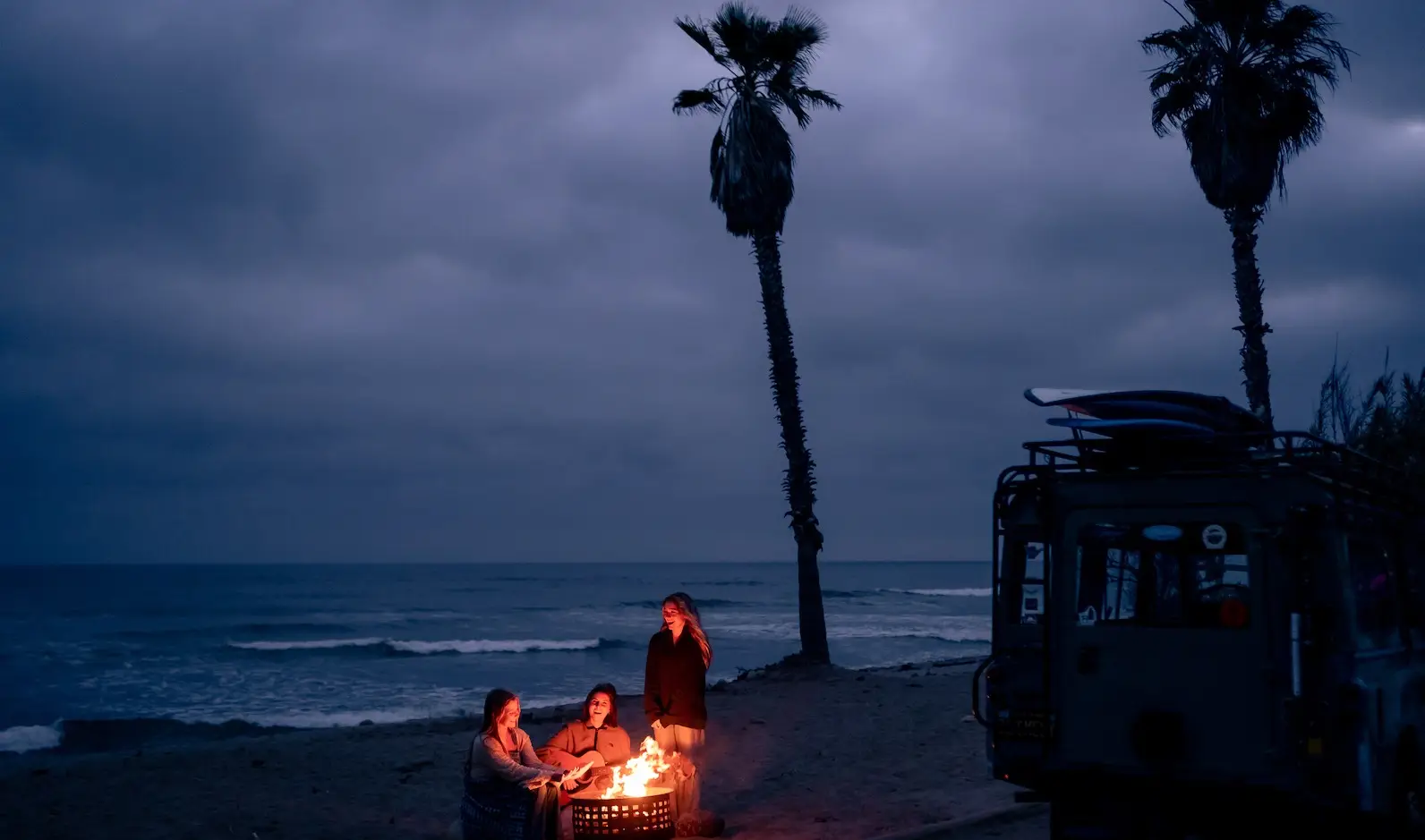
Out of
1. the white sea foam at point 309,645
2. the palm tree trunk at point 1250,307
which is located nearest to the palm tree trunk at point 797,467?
the palm tree trunk at point 1250,307

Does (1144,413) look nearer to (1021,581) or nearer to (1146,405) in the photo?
(1146,405)

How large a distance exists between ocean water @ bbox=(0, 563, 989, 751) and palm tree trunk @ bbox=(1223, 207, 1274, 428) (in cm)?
1663

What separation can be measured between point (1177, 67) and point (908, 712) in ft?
40.8

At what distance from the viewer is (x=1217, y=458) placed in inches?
249

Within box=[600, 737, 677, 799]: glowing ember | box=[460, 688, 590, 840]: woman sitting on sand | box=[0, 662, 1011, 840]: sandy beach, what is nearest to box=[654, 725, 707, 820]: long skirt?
box=[600, 737, 677, 799]: glowing ember

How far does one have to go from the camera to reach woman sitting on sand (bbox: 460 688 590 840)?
267 inches

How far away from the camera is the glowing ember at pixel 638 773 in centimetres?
730

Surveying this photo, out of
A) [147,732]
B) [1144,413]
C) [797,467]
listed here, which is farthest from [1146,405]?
[147,732]

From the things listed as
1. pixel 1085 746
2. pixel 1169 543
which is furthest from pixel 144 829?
pixel 1169 543

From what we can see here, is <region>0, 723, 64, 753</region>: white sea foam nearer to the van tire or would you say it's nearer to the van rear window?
the van rear window

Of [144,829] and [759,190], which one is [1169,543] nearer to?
[144,829]

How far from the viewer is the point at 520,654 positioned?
4206 centimetres

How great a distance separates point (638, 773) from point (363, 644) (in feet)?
134

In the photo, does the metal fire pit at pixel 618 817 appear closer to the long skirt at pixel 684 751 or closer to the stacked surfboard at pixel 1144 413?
the long skirt at pixel 684 751
